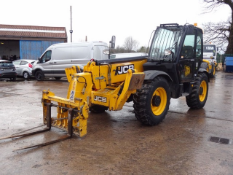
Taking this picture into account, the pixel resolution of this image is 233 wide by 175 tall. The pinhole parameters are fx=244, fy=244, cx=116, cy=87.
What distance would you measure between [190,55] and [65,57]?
30.0ft

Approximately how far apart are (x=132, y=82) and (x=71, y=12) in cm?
2277

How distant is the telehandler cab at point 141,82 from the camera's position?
15.5ft

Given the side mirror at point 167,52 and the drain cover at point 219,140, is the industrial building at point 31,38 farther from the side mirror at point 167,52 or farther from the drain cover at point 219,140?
the drain cover at point 219,140

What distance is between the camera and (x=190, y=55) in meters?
6.45

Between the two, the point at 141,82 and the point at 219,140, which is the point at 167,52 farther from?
the point at 219,140

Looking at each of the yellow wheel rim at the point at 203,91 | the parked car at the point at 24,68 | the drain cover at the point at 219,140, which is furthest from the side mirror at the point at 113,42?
the parked car at the point at 24,68

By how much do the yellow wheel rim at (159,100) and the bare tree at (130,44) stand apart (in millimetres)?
1365

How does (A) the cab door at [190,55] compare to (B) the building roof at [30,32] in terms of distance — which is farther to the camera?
(B) the building roof at [30,32]

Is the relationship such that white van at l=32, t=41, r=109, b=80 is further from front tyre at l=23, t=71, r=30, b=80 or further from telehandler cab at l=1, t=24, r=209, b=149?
telehandler cab at l=1, t=24, r=209, b=149

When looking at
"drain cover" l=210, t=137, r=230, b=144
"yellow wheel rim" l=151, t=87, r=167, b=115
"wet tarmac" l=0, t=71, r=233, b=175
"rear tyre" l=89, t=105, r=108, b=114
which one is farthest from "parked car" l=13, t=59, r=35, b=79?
"drain cover" l=210, t=137, r=230, b=144

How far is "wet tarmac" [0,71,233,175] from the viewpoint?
11.5ft

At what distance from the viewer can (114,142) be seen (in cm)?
452

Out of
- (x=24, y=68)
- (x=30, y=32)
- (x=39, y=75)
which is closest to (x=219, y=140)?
(x=39, y=75)

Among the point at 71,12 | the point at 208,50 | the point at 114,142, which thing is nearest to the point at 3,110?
the point at 114,142
